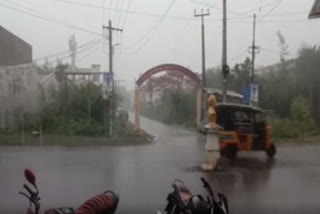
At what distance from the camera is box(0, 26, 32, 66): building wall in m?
27.4

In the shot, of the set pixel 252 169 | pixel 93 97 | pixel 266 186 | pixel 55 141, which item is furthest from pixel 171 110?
pixel 266 186

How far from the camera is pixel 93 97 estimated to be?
26734 millimetres

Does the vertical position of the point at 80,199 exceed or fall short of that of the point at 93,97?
it falls short

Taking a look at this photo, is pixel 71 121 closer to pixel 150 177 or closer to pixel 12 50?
pixel 12 50

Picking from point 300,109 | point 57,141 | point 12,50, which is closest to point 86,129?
point 57,141

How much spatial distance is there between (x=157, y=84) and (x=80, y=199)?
1416 inches

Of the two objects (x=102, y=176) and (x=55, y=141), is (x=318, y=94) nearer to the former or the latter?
(x=55, y=141)

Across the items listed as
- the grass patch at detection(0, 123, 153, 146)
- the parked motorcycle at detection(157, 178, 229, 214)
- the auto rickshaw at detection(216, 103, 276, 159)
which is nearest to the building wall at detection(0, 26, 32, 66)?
the grass patch at detection(0, 123, 153, 146)

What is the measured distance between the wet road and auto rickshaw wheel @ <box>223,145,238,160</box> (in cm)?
22

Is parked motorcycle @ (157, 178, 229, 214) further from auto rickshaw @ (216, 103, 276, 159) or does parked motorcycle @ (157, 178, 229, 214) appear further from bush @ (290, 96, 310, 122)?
bush @ (290, 96, 310, 122)

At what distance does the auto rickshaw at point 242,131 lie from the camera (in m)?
14.9

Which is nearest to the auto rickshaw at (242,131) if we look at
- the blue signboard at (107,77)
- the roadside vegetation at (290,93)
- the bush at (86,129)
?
the roadside vegetation at (290,93)

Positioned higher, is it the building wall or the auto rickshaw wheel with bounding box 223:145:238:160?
the building wall

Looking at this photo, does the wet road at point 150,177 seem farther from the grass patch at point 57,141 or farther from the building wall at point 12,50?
the building wall at point 12,50
